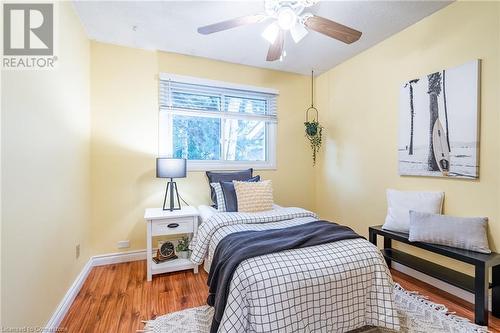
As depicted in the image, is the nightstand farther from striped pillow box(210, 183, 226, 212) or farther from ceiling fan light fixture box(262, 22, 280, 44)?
ceiling fan light fixture box(262, 22, 280, 44)

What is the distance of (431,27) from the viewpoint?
2.23 meters

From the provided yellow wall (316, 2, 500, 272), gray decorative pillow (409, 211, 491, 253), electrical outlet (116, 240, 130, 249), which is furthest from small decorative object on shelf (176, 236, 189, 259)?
gray decorative pillow (409, 211, 491, 253)

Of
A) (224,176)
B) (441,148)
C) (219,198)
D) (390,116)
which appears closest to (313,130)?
(390,116)

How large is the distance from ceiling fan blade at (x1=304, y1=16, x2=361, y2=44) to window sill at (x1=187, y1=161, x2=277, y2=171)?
6.36ft

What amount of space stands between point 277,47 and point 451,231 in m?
2.11

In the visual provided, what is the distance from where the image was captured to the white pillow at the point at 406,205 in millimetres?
2152

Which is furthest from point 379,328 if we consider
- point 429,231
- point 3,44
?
point 3,44

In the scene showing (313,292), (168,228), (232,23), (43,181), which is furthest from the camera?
(168,228)

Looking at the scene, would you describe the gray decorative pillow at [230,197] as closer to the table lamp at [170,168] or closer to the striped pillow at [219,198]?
the striped pillow at [219,198]

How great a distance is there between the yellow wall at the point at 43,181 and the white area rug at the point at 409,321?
29.8 inches

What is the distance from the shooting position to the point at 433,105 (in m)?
2.22

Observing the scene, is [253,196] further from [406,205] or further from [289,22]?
[289,22]

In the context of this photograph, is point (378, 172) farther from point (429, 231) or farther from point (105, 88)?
point (105, 88)

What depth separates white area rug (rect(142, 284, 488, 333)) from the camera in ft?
5.38
